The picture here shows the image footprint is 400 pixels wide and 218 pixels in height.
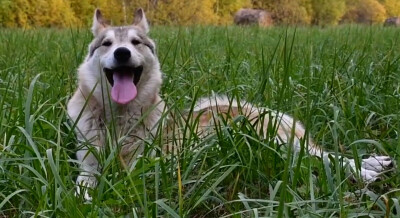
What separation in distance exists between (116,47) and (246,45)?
431 cm

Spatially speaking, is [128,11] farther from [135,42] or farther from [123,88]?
[123,88]

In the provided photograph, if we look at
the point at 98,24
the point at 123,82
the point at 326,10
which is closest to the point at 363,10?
the point at 326,10

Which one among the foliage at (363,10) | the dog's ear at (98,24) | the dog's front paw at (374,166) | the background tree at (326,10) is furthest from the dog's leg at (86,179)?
the foliage at (363,10)

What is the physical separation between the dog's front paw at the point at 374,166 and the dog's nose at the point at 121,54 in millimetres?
1542

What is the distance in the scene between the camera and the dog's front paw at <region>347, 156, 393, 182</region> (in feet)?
7.55

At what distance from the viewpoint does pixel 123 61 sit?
3434 mm

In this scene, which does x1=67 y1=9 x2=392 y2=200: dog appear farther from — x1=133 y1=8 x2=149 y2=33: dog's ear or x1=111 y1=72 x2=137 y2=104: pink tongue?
x1=133 y1=8 x2=149 y2=33: dog's ear

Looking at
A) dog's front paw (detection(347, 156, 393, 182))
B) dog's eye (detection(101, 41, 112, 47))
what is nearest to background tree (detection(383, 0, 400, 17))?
dog's eye (detection(101, 41, 112, 47))

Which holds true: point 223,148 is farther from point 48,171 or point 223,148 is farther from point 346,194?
point 48,171

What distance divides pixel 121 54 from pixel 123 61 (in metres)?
0.05

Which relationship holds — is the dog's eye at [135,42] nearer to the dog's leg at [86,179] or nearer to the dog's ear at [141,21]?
the dog's ear at [141,21]

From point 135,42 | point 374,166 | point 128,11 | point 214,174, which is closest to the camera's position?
point 214,174

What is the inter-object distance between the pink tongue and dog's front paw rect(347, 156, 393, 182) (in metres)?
1.41

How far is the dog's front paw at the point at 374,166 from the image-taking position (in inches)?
90.7
